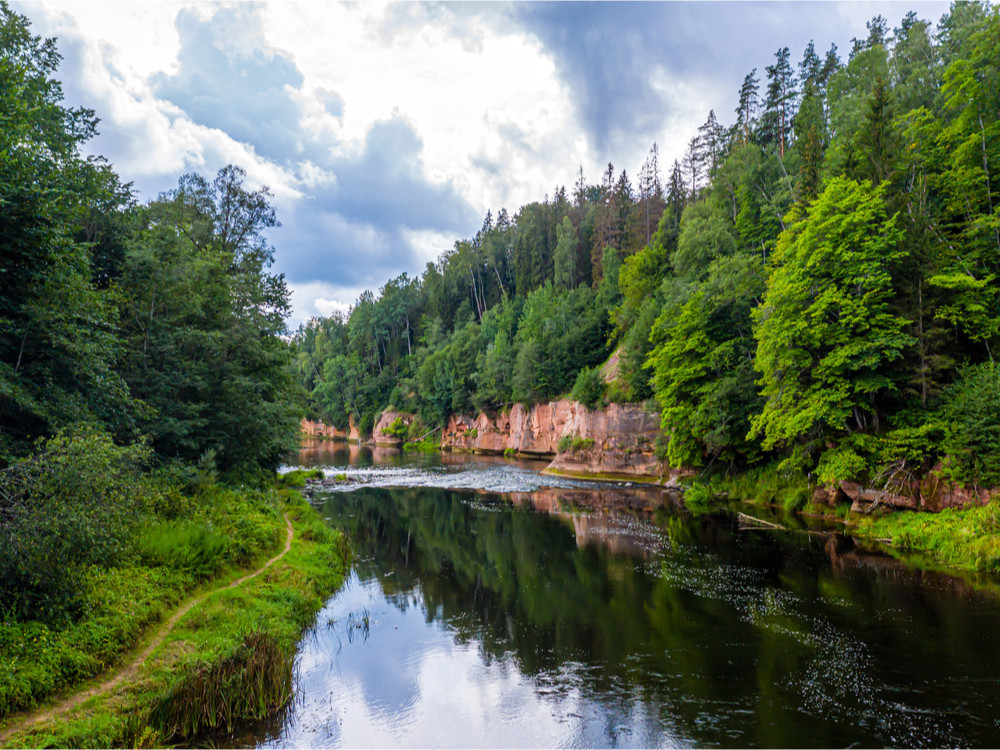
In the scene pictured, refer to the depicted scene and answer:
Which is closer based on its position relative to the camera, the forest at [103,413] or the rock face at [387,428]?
the forest at [103,413]

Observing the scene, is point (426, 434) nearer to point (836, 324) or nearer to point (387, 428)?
point (387, 428)

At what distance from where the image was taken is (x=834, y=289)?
24.4 meters

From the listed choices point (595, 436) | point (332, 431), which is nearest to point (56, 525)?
point (595, 436)

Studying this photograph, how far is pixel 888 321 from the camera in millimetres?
23297

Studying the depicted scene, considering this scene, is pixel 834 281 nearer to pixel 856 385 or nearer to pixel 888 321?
pixel 888 321

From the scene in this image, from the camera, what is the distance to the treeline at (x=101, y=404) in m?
8.51

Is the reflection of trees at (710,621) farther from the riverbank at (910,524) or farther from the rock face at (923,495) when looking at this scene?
the rock face at (923,495)

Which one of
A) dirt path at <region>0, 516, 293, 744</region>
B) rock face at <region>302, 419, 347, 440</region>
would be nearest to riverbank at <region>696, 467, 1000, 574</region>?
dirt path at <region>0, 516, 293, 744</region>

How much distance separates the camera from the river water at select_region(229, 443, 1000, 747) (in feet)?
30.1

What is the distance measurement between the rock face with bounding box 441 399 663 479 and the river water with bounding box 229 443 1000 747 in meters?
19.4

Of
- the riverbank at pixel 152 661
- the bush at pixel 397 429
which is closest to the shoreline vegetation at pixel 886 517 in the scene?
the riverbank at pixel 152 661

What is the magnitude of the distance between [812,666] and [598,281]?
64.7 metres

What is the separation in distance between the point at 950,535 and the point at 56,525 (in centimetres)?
2673

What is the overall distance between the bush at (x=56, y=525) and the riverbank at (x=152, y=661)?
1.58ft
